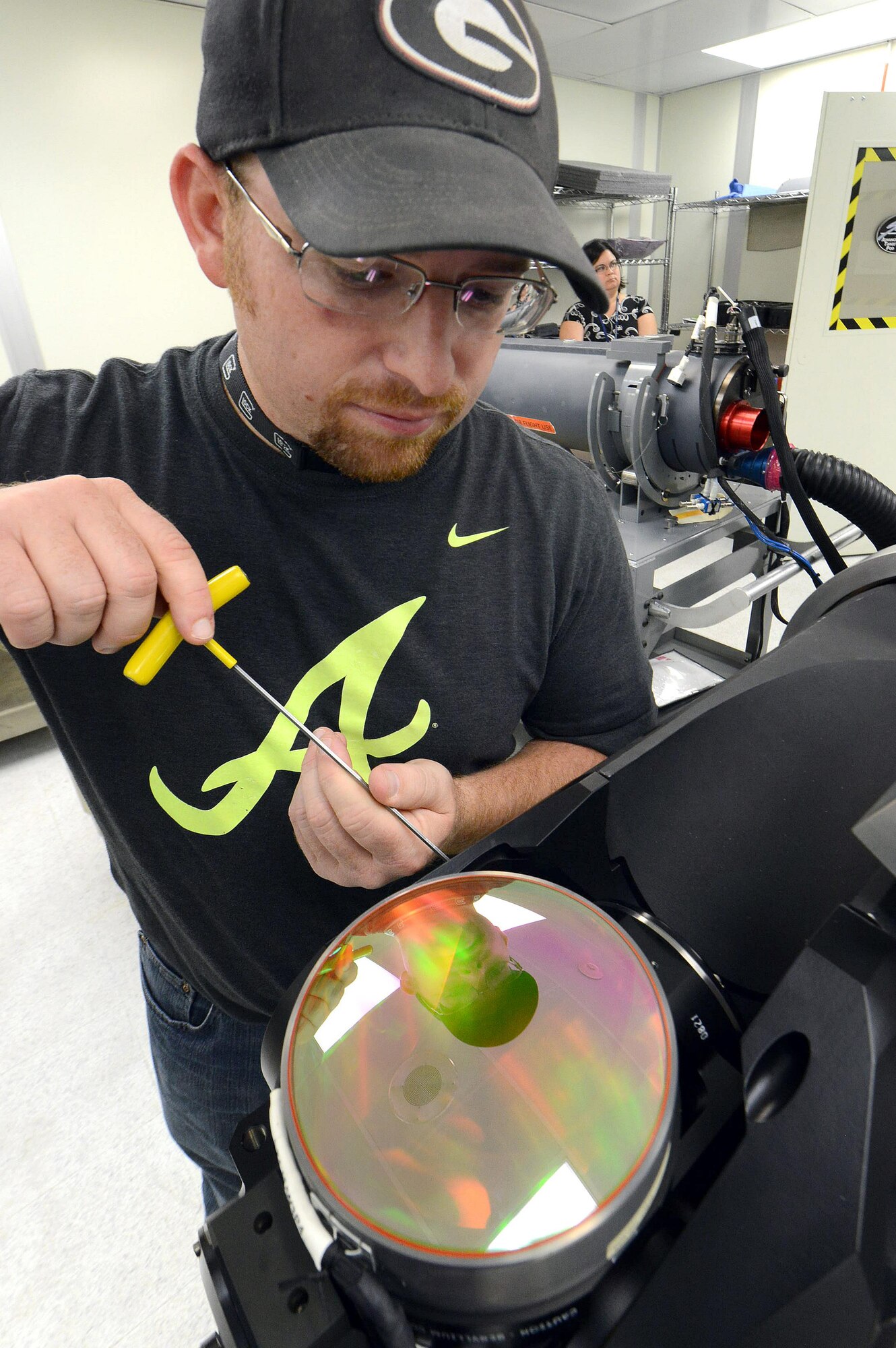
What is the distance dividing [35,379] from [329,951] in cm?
67

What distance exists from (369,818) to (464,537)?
355 mm

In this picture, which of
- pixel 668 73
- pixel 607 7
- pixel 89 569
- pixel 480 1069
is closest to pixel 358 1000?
pixel 480 1069

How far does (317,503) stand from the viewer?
71cm

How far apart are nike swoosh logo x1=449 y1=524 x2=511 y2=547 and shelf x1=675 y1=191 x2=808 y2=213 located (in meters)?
5.46

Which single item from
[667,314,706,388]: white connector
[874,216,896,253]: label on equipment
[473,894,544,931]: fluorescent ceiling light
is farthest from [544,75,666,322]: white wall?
[473,894,544,931]: fluorescent ceiling light

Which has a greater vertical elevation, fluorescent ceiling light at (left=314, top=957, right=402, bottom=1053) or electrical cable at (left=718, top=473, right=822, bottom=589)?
fluorescent ceiling light at (left=314, top=957, right=402, bottom=1053)

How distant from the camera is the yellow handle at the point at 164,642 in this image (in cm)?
47

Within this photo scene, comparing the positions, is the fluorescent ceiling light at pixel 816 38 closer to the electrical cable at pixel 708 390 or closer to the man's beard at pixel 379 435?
the electrical cable at pixel 708 390

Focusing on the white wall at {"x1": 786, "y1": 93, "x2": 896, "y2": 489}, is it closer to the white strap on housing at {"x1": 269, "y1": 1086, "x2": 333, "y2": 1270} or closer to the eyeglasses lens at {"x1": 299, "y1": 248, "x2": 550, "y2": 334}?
the eyeglasses lens at {"x1": 299, "y1": 248, "x2": 550, "y2": 334}

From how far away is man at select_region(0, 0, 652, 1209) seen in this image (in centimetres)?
47

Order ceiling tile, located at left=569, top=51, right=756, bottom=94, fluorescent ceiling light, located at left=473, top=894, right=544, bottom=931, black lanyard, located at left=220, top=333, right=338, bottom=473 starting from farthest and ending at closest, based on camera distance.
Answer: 1. ceiling tile, located at left=569, top=51, right=756, bottom=94
2. black lanyard, located at left=220, top=333, right=338, bottom=473
3. fluorescent ceiling light, located at left=473, top=894, right=544, bottom=931

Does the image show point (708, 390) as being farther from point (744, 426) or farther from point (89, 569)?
point (89, 569)

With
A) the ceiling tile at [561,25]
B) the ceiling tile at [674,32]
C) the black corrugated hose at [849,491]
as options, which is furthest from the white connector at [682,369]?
the ceiling tile at [674,32]

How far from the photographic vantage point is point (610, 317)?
10.6 ft
